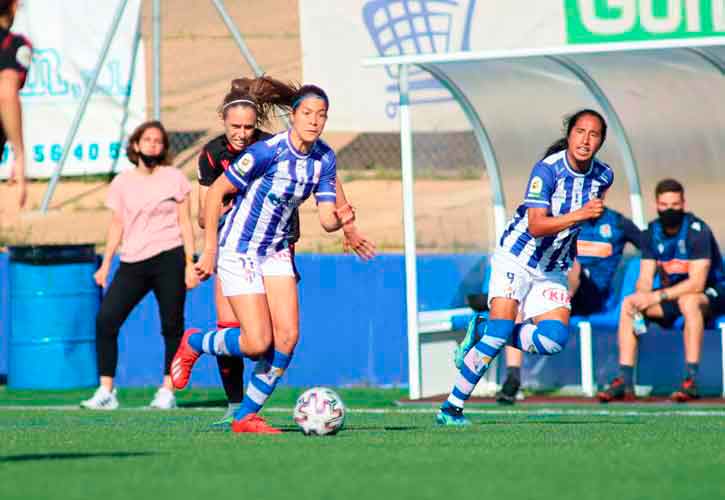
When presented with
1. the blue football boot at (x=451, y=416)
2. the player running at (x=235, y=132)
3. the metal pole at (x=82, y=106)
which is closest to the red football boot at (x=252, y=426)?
the player running at (x=235, y=132)

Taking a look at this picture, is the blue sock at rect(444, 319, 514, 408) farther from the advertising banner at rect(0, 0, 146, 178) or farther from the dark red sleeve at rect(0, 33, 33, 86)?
the advertising banner at rect(0, 0, 146, 178)

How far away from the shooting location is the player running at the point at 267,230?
9273 millimetres

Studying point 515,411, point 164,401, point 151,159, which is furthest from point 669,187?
point 164,401

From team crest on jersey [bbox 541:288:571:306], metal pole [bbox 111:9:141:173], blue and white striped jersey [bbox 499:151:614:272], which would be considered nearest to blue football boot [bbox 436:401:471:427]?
team crest on jersey [bbox 541:288:571:306]

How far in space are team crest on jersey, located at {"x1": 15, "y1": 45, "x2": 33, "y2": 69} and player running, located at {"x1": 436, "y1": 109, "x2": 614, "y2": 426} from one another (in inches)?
135

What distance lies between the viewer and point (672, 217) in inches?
523

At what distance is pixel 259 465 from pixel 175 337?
5656mm

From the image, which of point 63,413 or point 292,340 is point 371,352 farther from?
point 292,340

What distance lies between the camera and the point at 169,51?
18.8 meters

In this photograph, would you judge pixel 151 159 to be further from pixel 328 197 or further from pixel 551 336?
pixel 551 336

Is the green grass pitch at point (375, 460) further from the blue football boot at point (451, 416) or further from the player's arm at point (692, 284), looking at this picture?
the player's arm at point (692, 284)

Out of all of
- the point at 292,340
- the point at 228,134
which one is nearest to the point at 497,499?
the point at 292,340

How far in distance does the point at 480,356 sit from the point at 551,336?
0.46m

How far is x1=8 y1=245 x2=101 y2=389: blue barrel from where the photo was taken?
1473 cm
